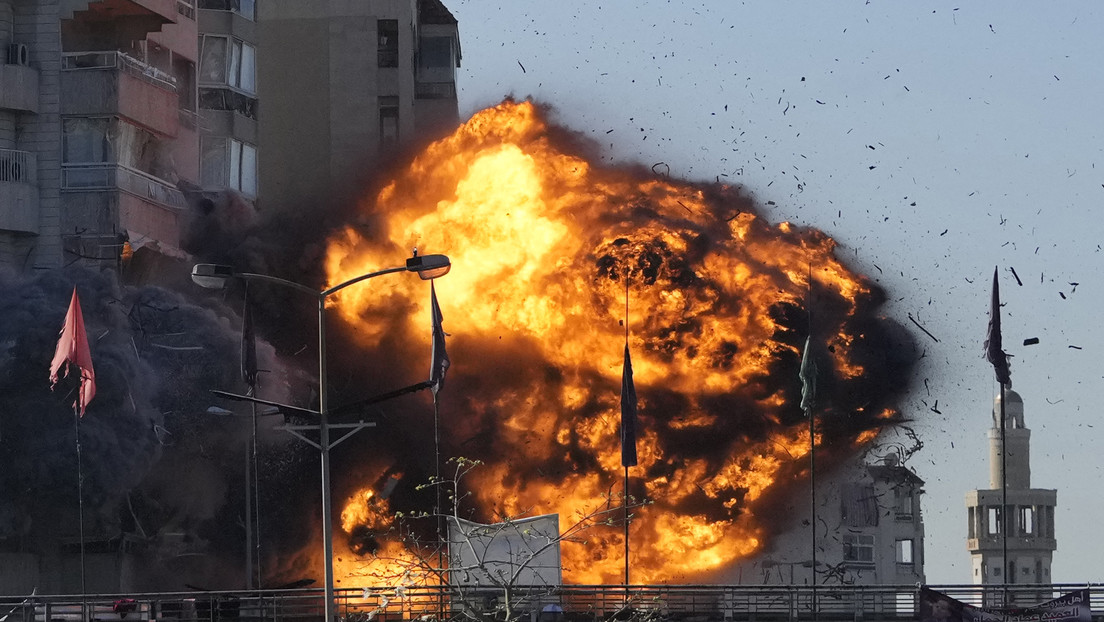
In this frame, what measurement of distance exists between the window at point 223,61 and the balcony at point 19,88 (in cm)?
1313

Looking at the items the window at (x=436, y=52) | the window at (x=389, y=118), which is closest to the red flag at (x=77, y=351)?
the window at (x=389, y=118)

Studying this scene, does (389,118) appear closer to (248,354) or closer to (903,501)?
(248,354)

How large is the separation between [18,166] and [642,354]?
2494 centimetres

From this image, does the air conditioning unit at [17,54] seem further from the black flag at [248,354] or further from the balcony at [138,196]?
the black flag at [248,354]

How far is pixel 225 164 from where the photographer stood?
107m

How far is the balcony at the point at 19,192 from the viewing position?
9250 centimetres

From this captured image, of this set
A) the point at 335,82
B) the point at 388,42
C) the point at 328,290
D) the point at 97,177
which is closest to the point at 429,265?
the point at 328,290

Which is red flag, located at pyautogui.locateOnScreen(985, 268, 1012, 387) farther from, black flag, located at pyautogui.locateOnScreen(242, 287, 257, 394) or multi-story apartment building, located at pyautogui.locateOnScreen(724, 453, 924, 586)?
black flag, located at pyautogui.locateOnScreen(242, 287, 257, 394)

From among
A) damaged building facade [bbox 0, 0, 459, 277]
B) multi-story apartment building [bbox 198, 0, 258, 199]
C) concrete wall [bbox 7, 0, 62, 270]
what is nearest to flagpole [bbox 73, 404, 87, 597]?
damaged building facade [bbox 0, 0, 459, 277]

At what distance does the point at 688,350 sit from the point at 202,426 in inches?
752

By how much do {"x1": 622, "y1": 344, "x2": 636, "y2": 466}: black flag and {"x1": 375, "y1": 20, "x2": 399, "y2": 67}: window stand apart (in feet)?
111

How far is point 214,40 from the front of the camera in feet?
353

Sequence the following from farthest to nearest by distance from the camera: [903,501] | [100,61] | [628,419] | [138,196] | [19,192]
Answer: [903,501] < [138,196] < [100,61] < [19,192] < [628,419]

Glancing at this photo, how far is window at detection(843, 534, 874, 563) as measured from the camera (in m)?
118
